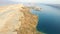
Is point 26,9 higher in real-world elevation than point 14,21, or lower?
higher

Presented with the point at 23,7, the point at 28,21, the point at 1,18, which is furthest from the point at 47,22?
the point at 1,18

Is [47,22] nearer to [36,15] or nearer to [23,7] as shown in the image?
[36,15]

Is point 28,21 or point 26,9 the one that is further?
point 26,9

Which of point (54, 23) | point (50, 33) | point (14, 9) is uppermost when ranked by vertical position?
point (14, 9)

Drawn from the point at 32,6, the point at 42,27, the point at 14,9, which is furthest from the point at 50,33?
the point at 14,9
